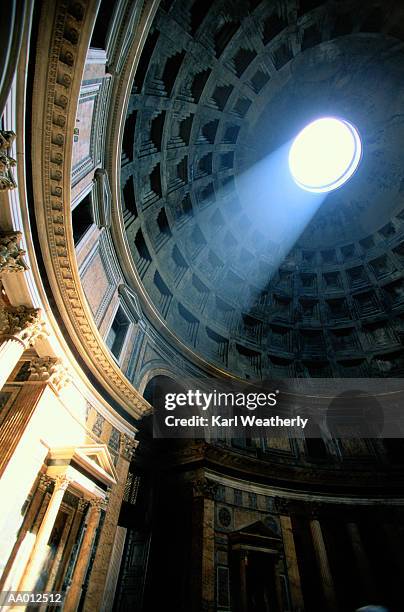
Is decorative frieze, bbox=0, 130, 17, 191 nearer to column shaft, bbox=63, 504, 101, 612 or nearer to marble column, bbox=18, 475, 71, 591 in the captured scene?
marble column, bbox=18, 475, 71, 591

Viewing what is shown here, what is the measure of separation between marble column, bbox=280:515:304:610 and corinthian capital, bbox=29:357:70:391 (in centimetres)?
1002

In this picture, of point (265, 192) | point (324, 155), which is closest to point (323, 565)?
point (265, 192)

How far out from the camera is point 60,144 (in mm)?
6344

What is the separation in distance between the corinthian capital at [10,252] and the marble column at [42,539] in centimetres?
467

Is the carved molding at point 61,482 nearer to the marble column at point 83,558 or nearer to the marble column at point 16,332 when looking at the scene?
the marble column at point 83,558

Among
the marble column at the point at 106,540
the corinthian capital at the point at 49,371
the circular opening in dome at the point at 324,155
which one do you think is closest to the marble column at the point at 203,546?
the marble column at the point at 106,540

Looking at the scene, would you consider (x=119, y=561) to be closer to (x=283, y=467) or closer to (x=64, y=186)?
(x=283, y=467)

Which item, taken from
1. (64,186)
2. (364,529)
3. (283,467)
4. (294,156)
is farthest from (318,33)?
(364,529)

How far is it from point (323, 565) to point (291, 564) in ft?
4.35

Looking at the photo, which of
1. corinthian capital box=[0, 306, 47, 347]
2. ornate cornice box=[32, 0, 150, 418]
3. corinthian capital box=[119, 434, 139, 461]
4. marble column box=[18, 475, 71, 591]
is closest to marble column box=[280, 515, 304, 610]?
corinthian capital box=[119, 434, 139, 461]

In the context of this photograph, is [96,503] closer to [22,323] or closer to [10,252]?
[22,323]

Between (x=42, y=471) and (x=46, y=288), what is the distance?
4.19 meters

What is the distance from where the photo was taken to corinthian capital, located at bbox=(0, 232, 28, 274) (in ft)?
19.8

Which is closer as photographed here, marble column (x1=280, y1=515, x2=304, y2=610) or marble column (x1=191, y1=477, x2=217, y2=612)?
marble column (x1=191, y1=477, x2=217, y2=612)
